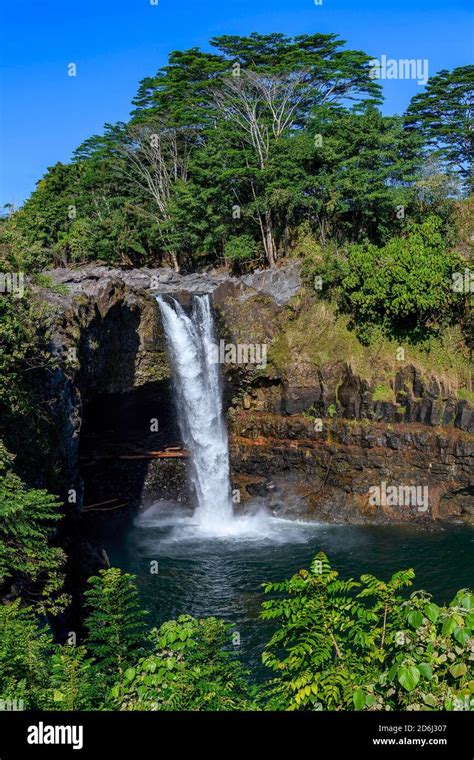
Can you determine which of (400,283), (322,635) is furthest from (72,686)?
(400,283)

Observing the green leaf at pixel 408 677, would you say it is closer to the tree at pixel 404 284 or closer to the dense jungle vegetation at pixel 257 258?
the dense jungle vegetation at pixel 257 258

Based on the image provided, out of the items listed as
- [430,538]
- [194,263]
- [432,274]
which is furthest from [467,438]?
[194,263]

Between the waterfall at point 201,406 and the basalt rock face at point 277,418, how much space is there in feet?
1.53

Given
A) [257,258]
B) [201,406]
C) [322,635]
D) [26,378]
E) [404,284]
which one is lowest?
[322,635]

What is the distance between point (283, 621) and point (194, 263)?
1356 inches

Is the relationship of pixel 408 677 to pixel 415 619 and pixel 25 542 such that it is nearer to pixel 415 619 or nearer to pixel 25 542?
pixel 415 619

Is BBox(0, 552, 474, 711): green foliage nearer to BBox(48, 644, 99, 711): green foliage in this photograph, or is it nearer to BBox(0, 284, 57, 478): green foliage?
BBox(48, 644, 99, 711): green foliage

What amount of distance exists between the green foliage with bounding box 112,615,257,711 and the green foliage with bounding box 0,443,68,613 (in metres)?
6.25

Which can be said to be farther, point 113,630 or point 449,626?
point 113,630

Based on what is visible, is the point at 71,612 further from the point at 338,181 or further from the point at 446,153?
the point at 446,153

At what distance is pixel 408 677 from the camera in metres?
4.91

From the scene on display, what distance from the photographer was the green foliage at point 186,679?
22.8 ft

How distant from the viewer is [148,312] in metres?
27.6

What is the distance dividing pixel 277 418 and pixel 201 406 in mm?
3300
